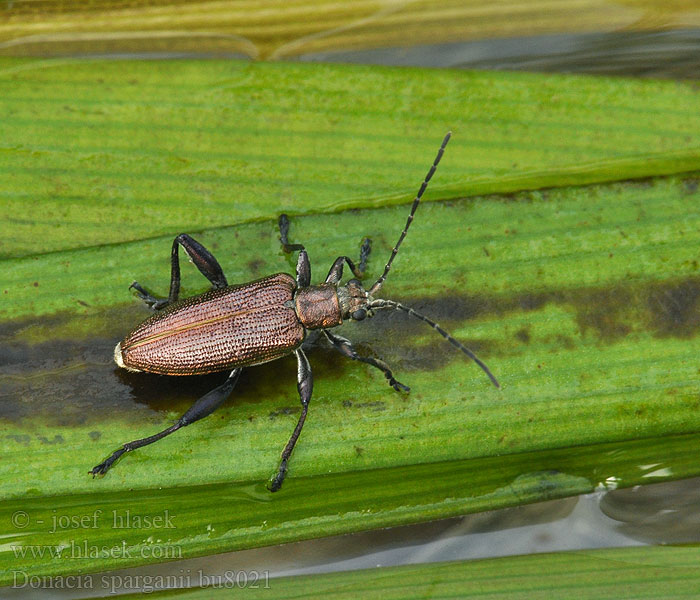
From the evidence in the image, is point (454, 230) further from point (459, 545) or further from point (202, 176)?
point (459, 545)

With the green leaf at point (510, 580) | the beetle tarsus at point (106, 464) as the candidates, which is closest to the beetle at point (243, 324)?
the beetle tarsus at point (106, 464)

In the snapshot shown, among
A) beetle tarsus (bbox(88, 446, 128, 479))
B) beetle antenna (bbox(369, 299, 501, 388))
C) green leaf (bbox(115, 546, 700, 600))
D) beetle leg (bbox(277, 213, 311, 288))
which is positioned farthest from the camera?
beetle leg (bbox(277, 213, 311, 288))

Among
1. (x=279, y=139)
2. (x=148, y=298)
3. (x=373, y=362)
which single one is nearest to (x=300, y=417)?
(x=373, y=362)

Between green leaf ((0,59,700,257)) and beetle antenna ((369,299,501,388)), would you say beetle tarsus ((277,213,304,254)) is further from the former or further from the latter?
beetle antenna ((369,299,501,388))

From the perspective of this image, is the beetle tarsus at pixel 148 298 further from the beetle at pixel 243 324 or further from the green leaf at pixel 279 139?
the green leaf at pixel 279 139

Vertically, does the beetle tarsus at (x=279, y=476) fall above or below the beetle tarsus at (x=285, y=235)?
below

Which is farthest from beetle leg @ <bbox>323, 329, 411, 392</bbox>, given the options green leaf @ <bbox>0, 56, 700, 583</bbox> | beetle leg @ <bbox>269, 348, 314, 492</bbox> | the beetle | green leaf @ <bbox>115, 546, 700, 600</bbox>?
green leaf @ <bbox>115, 546, 700, 600</bbox>

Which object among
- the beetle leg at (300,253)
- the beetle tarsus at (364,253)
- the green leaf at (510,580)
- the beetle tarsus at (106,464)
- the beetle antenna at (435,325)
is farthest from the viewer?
the beetle tarsus at (364,253)
